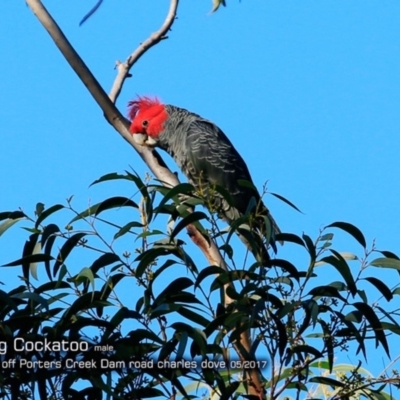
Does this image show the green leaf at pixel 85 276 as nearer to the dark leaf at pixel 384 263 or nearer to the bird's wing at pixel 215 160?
the dark leaf at pixel 384 263

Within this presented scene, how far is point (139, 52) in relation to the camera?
300cm

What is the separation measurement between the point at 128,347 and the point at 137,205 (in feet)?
1.29

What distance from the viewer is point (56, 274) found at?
197cm

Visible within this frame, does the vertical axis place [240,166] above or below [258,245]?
above

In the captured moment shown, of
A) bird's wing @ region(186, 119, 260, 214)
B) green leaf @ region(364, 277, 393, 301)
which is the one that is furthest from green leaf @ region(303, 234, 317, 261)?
bird's wing @ region(186, 119, 260, 214)

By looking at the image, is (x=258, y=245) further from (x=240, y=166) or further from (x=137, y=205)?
(x=240, y=166)

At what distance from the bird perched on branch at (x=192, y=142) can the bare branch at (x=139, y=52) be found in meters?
1.06

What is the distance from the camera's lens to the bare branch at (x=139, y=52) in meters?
2.97

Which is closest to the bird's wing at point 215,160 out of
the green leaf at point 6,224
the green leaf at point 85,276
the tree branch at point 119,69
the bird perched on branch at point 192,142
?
the bird perched on branch at point 192,142

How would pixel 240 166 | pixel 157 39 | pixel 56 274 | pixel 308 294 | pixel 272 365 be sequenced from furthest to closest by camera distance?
1. pixel 240 166
2. pixel 157 39
3. pixel 56 274
4. pixel 308 294
5. pixel 272 365

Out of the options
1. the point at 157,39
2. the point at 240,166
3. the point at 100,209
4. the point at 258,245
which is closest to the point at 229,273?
the point at 258,245

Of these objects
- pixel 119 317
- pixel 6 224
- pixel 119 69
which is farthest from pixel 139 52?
pixel 119 317

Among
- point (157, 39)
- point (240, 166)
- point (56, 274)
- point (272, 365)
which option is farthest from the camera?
point (240, 166)

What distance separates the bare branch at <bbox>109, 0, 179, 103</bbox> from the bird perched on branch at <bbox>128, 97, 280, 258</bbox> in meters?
1.06
